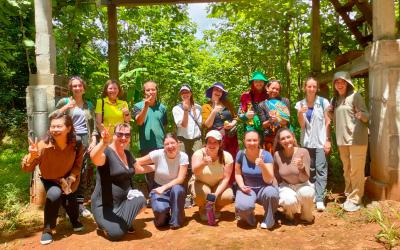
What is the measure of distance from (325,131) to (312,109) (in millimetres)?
373

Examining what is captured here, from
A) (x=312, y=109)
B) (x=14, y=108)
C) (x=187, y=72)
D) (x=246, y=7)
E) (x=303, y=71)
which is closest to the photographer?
(x=312, y=109)

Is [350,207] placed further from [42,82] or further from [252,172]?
[42,82]

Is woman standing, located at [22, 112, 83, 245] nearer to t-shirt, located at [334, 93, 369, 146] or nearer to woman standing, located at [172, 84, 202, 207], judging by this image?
woman standing, located at [172, 84, 202, 207]

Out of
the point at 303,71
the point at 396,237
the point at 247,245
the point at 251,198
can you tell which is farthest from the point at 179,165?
the point at 303,71

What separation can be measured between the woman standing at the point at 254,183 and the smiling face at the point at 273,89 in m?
0.93

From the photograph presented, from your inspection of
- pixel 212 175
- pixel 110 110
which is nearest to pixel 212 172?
pixel 212 175

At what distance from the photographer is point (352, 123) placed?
505cm

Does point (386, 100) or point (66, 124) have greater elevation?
point (386, 100)

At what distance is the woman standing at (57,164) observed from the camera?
4285 mm

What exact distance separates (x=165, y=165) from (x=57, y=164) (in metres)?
1.36

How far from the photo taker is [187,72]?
1175cm

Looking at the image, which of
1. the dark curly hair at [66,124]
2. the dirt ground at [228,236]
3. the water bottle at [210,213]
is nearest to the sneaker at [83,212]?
the dirt ground at [228,236]

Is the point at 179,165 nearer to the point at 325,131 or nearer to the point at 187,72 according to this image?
the point at 325,131

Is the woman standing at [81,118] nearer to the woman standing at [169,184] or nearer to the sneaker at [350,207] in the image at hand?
the woman standing at [169,184]
